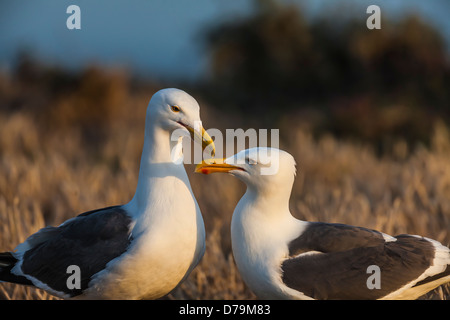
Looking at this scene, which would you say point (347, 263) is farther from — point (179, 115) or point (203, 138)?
point (179, 115)

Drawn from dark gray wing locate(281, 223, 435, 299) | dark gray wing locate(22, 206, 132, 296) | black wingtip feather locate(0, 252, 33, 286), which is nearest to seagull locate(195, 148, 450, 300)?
dark gray wing locate(281, 223, 435, 299)

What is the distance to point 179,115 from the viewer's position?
2930 millimetres

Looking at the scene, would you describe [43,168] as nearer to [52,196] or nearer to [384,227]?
[52,196]

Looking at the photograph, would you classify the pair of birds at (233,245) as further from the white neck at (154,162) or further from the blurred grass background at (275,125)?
the blurred grass background at (275,125)

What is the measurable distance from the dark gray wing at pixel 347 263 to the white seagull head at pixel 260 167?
1.01 ft

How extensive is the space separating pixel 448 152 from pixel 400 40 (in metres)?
5.91

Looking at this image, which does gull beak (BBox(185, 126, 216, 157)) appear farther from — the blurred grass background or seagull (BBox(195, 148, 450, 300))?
the blurred grass background

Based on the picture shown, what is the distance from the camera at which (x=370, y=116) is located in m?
9.65

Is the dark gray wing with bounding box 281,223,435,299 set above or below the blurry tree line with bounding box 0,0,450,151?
below

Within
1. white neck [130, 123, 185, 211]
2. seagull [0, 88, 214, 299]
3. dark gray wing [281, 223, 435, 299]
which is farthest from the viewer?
white neck [130, 123, 185, 211]

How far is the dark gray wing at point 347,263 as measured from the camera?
8.91 feet

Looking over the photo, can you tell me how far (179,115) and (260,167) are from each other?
0.51 metres

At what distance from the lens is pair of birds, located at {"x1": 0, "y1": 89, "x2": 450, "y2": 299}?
2746 millimetres

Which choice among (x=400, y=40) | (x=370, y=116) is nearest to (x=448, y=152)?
(x=370, y=116)
